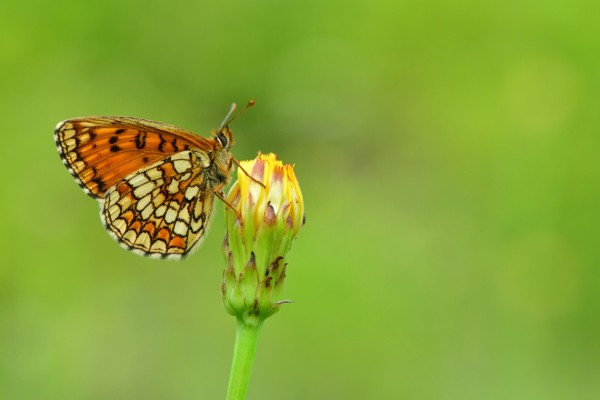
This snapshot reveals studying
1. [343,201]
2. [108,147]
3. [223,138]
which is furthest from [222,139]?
[343,201]

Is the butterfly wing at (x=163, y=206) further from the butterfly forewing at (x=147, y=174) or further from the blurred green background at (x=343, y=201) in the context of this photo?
the blurred green background at (x=343, y=201)

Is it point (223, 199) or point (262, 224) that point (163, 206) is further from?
A: point (262, 224)

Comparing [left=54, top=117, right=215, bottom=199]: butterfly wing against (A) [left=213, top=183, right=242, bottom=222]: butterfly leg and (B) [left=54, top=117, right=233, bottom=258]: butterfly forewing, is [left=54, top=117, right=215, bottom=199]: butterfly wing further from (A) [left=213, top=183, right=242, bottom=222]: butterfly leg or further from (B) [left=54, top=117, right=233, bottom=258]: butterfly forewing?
(A) [left=213, top=183, right=242, bottom=222]: butterfly leg

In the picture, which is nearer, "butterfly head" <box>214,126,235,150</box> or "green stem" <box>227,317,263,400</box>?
"green stem" <box>227,317,263,400</box>

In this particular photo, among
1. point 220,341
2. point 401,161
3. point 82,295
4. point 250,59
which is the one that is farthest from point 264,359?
point 250,59

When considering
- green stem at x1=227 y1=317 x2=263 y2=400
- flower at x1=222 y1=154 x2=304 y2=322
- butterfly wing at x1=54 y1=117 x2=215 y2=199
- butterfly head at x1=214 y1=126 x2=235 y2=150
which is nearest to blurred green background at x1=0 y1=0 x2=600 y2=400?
butterfly wing at x1=54 y1=117 x2=215 y2=199

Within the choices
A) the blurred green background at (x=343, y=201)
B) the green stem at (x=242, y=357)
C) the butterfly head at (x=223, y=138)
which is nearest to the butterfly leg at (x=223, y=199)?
the butterfly head at (x=223, y=138)
